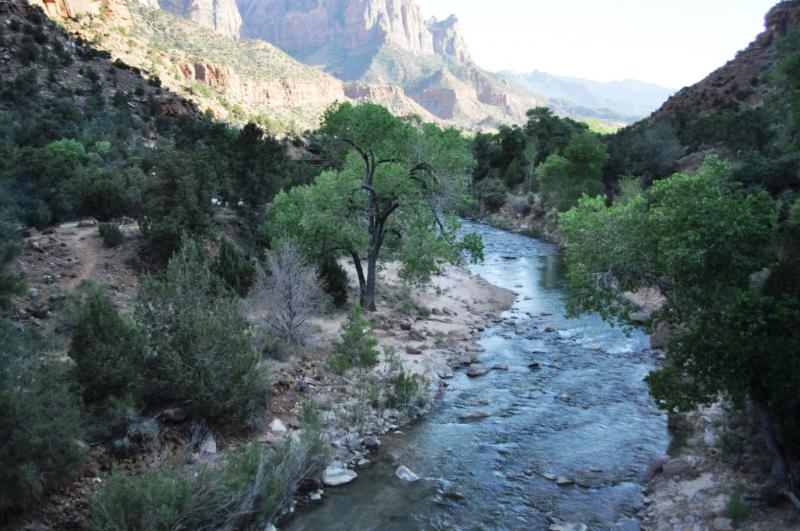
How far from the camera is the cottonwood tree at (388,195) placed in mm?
19547

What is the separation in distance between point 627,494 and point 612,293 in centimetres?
406

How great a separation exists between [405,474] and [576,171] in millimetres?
42567

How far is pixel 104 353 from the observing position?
34.9 feet

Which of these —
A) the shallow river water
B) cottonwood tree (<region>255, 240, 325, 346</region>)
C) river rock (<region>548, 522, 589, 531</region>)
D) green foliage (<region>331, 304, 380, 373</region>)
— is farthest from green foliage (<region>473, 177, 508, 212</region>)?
river rock (<region>548, 522, 589, 531</region>)

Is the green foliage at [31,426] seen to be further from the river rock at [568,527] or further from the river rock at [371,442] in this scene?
the river rock at [568,527]

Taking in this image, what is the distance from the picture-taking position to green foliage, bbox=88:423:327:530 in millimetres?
7801

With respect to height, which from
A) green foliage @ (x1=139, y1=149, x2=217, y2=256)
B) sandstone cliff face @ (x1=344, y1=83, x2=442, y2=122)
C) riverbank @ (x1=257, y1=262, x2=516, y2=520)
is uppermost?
sandstone cliff face @ (x1=344, y1=83, x2=442, y2=122)

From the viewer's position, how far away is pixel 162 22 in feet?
313

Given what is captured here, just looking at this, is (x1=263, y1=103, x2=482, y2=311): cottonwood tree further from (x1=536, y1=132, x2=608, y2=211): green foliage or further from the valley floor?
(x1=536, y1=132, x2=608, y2=211): green foliage

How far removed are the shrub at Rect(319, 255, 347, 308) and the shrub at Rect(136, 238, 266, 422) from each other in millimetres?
9111

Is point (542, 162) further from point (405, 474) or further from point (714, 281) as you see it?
point (405, 474)

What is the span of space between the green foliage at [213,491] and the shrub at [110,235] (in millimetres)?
12152

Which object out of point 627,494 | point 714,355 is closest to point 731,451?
point 627,494

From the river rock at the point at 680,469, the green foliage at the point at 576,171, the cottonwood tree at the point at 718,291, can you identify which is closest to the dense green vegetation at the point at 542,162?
the green foliage at the point at 576,171
